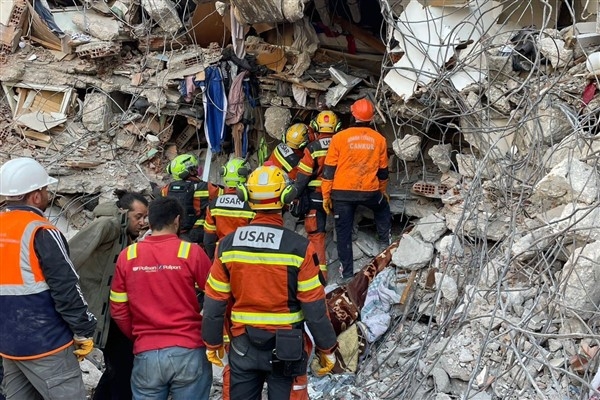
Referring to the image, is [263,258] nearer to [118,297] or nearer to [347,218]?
[118,297]

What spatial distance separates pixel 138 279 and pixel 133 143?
17.2 feet

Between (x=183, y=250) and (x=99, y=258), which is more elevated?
(x=183, y=250)

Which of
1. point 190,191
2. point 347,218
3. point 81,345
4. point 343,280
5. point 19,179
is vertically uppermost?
point 19,179

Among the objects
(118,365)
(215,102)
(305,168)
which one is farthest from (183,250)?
→ (215,102)

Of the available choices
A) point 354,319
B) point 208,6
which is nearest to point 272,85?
point 208,6

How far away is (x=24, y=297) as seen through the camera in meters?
3.19

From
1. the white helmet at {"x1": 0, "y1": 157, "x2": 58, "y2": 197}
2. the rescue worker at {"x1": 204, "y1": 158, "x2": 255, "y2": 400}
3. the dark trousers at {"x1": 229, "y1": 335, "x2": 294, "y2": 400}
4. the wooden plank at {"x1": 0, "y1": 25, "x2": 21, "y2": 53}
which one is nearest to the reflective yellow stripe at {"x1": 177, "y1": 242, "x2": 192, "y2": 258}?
the dark trousers at {"x1": 229, "y1": 335, "x2": 294, "y2": 400}

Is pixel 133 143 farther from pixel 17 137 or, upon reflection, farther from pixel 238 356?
pixel 238 356

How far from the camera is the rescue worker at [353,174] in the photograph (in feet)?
19.6

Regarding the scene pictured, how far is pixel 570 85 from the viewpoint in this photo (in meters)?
4.85

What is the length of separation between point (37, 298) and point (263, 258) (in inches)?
46.2

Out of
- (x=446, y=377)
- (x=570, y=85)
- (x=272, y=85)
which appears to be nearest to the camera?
(x=446, y=377)

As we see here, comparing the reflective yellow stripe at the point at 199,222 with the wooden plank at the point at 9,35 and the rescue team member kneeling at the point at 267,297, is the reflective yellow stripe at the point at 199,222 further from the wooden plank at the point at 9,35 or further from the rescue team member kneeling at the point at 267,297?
the wooden plank at the point at 9,35

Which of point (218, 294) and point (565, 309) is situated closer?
point (218, 294)
